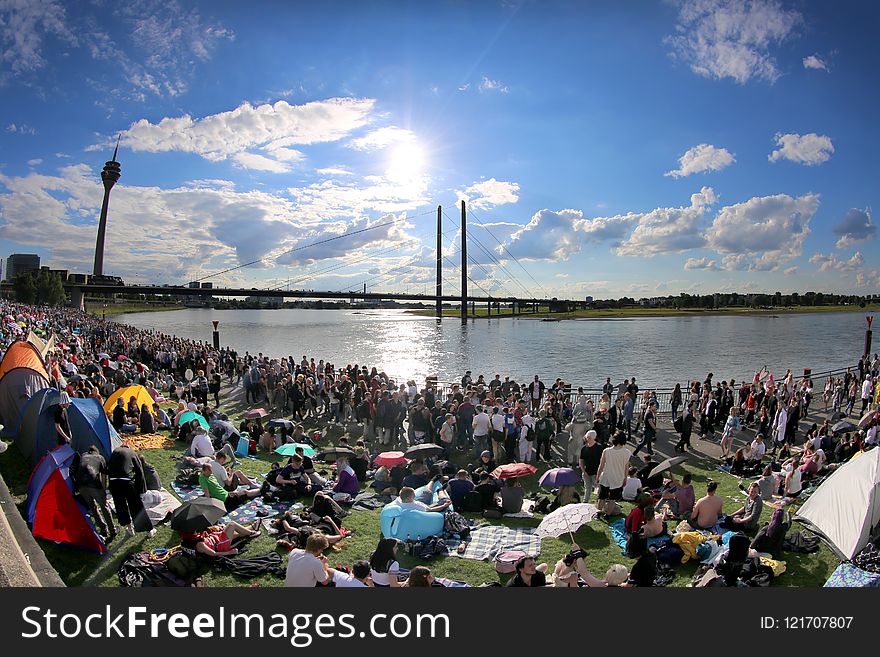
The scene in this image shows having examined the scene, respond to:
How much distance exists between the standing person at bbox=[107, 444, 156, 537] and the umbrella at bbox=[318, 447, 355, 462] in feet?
10.8

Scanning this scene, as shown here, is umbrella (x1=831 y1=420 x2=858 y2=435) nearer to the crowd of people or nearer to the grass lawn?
the crowd of people

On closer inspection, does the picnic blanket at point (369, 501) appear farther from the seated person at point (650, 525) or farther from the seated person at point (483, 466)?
the seated person at point (650, 525)

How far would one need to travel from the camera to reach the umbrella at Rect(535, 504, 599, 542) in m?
6.12

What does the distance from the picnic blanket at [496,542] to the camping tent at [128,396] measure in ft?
26.9

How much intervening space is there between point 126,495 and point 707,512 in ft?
23.6

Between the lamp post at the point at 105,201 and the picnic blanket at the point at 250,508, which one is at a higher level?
the lamp post at the point at 105,201

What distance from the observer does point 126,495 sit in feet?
20.0

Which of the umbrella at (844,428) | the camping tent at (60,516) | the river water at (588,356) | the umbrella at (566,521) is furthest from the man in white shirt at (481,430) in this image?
the river water at (588,356)

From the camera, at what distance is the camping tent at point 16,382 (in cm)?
896

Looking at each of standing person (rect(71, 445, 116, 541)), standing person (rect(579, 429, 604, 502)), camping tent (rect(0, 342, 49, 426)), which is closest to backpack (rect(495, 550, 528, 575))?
standing person (rect(579, 429, 604, 502))

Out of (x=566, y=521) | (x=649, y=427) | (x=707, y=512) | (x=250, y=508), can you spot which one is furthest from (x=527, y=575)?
(x=649, y=427)

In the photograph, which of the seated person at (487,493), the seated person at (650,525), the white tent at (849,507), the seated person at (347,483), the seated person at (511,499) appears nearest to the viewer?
the white tent at (849,507)

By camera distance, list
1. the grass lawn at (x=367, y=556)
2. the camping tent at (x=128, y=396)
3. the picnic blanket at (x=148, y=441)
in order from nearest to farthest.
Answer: the grass lawn at (x=367, y=556) → the picnic blanket at (x=148, y=441) → the camping tent at (x=128, y=396)

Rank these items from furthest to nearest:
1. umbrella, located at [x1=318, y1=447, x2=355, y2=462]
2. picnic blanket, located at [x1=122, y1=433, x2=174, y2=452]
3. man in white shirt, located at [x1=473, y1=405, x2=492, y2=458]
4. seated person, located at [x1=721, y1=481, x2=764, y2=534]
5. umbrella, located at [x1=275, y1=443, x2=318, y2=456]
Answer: man in white shirt, located at [x1=473, y1=405, x2=492, y2=458] → picnic blanket, located at [x1=122, y1=433, x2=174, y2=452] → umbrella, located at [x1=275, y1=443, x2=318, y2=456] → umbrella, located at [x1=318, y1=447, x2=355, y2=462] → seated person, located at [x1=721, y1=481, x2=764, y2=534]
